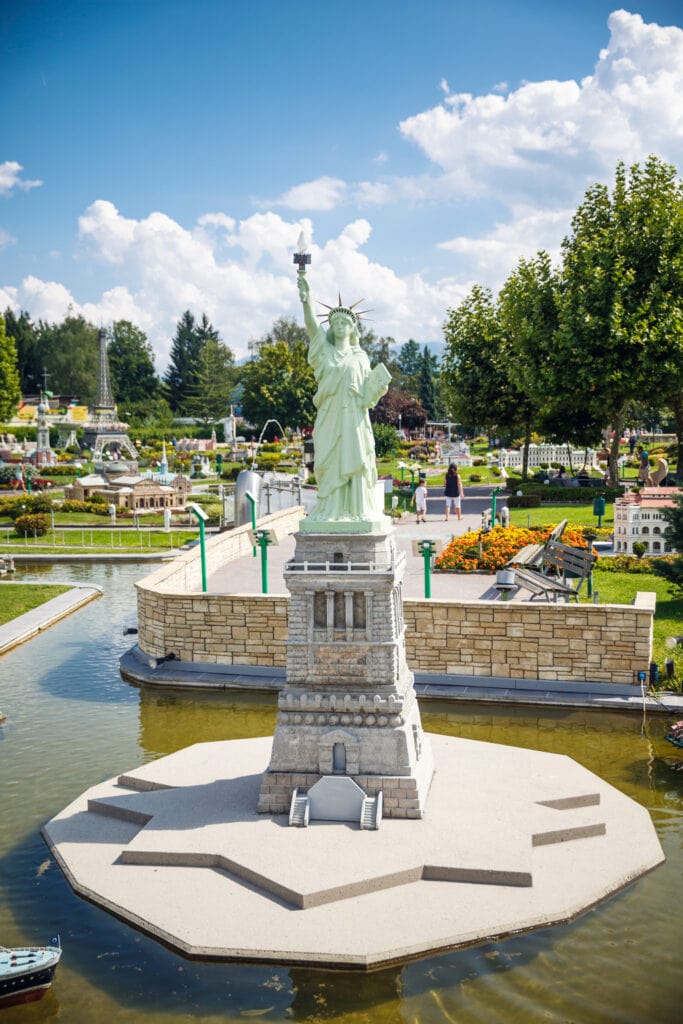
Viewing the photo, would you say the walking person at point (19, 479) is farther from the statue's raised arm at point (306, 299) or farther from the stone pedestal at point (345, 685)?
the stone pedestal at point (345, 685)

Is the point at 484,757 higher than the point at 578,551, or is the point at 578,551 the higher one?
the point at 578,551

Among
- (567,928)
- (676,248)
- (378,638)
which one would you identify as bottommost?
(567,928)

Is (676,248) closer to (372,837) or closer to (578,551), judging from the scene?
(578,551)

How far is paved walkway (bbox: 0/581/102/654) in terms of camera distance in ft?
67.8

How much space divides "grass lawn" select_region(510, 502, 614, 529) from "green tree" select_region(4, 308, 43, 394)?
81936 mm

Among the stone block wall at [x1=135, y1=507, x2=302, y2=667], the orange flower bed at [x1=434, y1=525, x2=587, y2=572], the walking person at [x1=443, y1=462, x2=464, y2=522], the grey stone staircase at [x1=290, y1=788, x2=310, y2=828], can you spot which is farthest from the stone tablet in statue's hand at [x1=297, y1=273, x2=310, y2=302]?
the walking person at [x1=443, y1=462, x2=464, y2=522]

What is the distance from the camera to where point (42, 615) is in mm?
22734

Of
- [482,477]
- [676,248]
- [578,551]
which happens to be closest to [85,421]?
[482,477]

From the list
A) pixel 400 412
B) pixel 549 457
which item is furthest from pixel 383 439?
pixel 400 412

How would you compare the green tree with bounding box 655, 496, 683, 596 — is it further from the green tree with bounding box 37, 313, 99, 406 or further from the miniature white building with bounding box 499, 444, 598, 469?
Answer: the green tree with bounding box 37, 313, 99, 406

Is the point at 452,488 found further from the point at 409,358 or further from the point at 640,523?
the point at 409,358

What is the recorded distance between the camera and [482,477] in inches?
1941

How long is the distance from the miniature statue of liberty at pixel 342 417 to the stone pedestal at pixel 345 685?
611 millimetres

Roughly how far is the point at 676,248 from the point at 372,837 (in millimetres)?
27470
